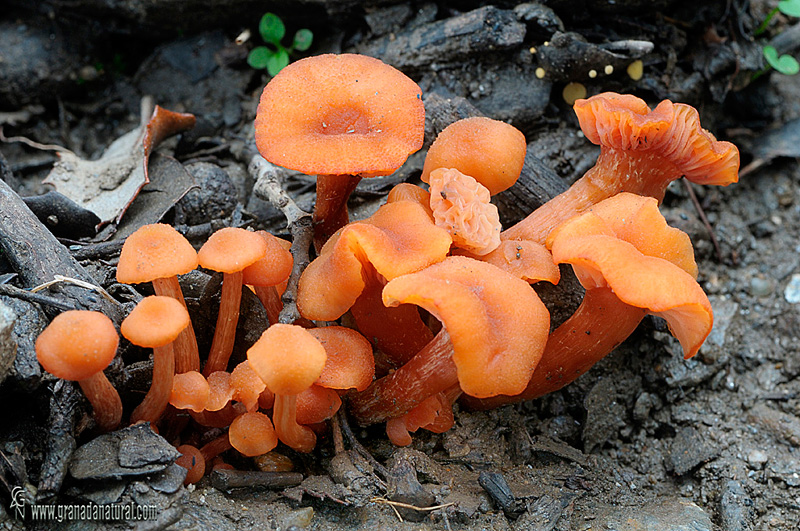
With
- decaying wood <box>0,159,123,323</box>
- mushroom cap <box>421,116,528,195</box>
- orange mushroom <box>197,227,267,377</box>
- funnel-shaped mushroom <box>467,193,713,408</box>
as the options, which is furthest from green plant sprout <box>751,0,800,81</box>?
decaying wood <box>0,159,123,323</box>

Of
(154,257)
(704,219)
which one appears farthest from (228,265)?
(704,219)

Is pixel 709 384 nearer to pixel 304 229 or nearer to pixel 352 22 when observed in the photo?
pixel 304 229

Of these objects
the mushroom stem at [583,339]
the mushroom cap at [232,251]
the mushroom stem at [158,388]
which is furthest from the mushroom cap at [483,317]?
the mushroom stem at [158,388]

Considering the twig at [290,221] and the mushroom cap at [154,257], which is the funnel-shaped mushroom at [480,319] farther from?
the mushroom cap at [154,257]

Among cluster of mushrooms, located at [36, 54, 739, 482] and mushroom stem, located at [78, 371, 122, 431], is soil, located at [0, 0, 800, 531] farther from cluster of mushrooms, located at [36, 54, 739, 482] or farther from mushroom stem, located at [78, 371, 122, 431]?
cluster of mushrooms, located at [36, 54, 739, 482]

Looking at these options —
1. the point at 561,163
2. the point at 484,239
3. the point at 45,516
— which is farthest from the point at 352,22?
the point at 45,516
